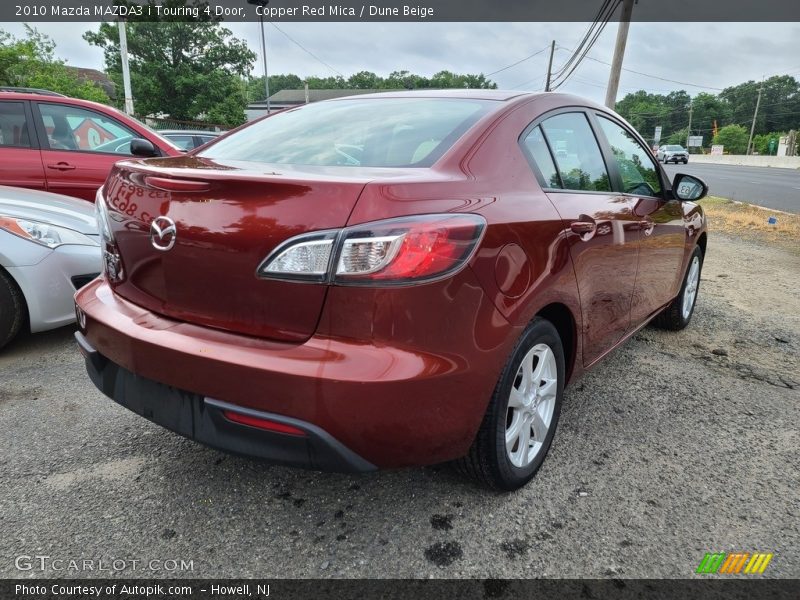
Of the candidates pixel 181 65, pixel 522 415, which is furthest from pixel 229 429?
pixel 181 65

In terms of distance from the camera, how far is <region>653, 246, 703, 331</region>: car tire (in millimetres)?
3977

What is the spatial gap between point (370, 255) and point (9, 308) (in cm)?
286

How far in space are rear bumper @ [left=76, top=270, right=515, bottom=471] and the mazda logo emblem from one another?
0.25 metres

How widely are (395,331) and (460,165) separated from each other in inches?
26.1

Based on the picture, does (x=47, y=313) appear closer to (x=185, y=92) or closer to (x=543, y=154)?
(x=543, y=154)

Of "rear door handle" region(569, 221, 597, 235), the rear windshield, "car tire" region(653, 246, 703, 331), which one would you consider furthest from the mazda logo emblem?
"car tire" region(653, 246, 703, 331)

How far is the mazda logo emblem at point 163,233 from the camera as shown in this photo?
1724mm

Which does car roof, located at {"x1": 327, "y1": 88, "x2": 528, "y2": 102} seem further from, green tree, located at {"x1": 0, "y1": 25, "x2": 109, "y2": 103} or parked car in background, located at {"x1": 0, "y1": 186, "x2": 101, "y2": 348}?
green tree, located at {"x1": 0, "y1": 25, "x2": 109, "y2": 103}

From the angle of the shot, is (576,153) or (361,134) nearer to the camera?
(361,134)

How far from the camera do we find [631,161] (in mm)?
3148

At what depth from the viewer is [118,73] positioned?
113 feet

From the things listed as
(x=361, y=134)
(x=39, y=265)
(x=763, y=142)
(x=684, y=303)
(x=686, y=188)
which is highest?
(x=361, y=134)

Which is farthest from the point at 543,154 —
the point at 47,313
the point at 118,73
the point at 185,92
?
the point at 118,73

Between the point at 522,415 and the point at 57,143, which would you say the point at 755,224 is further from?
the point at 57,143
